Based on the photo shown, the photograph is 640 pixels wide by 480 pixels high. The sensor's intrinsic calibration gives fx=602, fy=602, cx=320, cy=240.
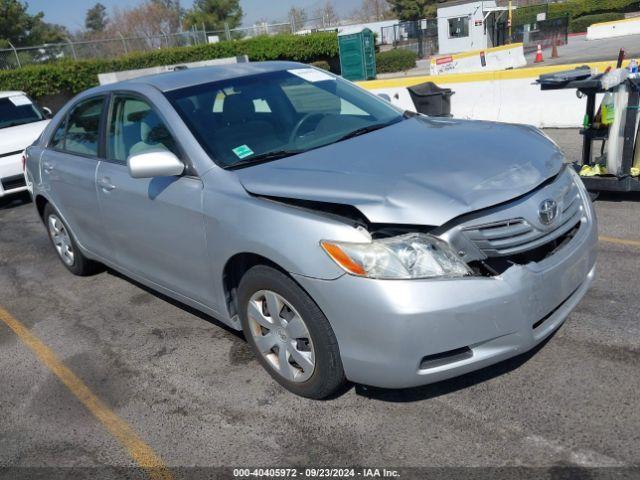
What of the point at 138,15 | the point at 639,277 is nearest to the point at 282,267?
the point at 639,277

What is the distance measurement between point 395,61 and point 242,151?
31.9 meters

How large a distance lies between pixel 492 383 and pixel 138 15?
9189 cm

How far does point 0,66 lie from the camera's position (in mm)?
26062

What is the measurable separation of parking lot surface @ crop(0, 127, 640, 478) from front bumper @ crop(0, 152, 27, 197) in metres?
5.13

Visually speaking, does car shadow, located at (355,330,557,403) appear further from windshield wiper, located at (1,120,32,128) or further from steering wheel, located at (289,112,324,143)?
windshield wiper, located at (1,120,32,128)

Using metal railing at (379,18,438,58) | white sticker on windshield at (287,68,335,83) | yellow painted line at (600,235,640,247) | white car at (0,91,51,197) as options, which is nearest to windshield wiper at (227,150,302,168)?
white sticker on windshield at (287,68,335,83)

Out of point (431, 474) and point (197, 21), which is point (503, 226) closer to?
point (431, 474)

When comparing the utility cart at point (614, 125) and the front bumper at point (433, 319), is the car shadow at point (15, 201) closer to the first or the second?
the utility cart at point (614, 125)

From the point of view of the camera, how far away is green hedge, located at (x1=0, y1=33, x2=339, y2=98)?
25.6m

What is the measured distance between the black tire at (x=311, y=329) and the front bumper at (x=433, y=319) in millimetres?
69

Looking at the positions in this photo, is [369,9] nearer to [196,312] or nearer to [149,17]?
[149,17]

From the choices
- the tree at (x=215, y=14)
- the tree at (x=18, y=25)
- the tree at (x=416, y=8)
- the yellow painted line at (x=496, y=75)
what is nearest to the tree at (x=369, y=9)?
the tree at (x=416, y=8)

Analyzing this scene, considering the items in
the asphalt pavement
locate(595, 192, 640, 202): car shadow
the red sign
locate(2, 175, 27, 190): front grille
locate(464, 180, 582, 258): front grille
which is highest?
locate(464, 180, 582, 258): front grille

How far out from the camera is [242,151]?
348cm
